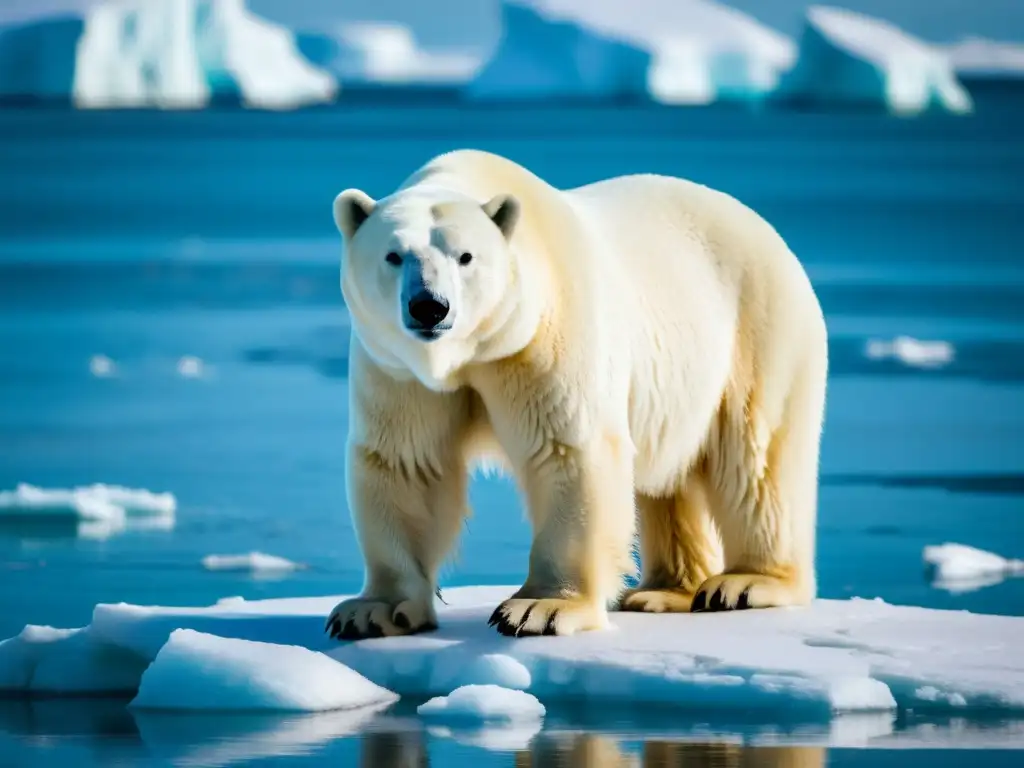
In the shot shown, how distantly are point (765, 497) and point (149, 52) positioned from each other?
49521 mm

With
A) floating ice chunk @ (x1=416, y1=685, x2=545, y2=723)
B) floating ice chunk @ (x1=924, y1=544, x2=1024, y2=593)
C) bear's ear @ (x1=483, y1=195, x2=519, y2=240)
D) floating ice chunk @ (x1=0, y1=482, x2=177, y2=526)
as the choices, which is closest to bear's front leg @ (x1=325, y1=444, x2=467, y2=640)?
floating ice chunk @ (x1=416, y1=685, x2=545, y2=723)

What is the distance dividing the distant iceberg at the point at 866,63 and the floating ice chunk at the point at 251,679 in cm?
4869

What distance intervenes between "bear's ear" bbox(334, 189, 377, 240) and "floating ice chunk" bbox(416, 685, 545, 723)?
3.66ft

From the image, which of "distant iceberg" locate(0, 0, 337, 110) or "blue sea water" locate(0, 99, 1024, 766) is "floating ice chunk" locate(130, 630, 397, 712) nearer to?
"blue sea water" locate(0, 99, 1024, 766)

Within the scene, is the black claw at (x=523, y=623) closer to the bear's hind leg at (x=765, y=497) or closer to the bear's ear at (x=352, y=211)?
the bear's hind leg at (x=765, y=497)

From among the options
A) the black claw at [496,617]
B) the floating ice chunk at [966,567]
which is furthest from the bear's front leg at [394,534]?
the floating ice chunk at [966,567]

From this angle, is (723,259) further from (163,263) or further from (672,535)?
(163,263)

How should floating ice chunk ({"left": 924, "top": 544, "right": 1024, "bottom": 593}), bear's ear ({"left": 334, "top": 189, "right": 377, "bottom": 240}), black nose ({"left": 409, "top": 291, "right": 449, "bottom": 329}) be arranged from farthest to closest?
floating ice chunk ({"left": 924, "top": 544, "right": 1024, "bottom": 593}) → bear's ear ({"left": 334, "top": 189, "right": 377, "bottom": 240}) → black nose ({"left": 409, "top": 291, "right": 449, "bottom": 329})

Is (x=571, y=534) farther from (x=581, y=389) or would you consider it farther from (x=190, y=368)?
(x=190, y=368)

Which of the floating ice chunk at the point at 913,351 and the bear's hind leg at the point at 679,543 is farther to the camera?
the floating ice chunk at the point at 913,351

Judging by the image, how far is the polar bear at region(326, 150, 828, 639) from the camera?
5625mm

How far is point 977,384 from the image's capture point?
17.4 m

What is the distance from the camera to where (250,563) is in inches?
367

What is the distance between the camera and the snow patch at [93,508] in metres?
10.5
